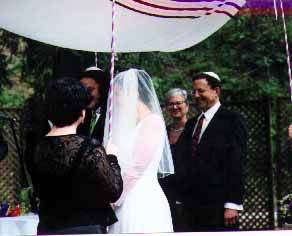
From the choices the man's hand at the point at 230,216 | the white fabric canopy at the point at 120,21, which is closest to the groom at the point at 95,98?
the white fabric canopy at the point at 120,21

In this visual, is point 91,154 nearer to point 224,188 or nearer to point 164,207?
point 164,207

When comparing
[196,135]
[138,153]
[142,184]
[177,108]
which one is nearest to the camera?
[138,153]

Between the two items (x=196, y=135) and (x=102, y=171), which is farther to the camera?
(x=196, y=135)

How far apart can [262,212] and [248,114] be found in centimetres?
113

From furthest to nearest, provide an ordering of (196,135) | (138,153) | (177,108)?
(177,108) < (196,135) < (138,153)

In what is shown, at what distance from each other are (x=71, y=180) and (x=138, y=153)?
2.70 ft

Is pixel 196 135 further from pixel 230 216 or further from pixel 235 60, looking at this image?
pixel 235 60

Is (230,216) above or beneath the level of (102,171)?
beneath

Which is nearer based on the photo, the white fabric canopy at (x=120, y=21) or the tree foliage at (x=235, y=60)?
the white fabric canopy at (x=120, y=21)

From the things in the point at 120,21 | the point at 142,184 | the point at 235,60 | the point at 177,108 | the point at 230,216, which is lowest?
the point at 230,216

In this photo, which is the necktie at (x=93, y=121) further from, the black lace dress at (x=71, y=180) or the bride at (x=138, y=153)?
the black lace dress at (x=71, y=180)

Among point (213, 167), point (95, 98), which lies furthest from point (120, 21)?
point (213, 167)

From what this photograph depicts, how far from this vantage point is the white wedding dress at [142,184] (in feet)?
12.9

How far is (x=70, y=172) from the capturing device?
3.15m
